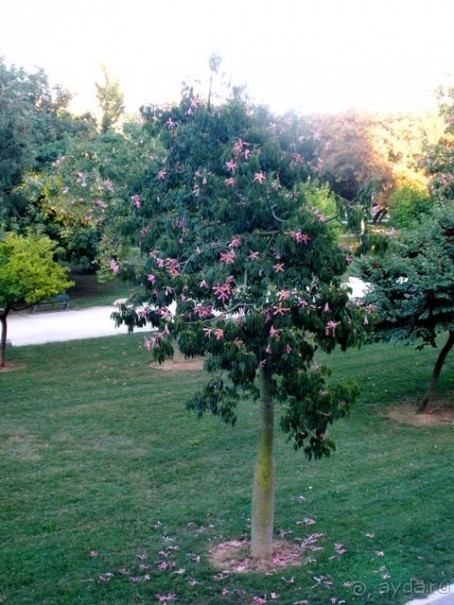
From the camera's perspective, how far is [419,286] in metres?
9.60

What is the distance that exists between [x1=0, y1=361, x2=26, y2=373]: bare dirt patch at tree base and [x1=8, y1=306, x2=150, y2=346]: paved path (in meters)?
2.03

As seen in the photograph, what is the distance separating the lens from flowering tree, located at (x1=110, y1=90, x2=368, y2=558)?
548 cm

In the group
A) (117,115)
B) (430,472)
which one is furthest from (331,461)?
(117,115)

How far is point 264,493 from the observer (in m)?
6.47

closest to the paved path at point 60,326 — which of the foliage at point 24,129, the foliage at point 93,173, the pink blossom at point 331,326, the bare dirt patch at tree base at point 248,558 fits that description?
the foliage at point 24,129

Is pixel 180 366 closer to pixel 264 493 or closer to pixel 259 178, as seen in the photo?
pixel 264 493

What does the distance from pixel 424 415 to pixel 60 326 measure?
11.6 metres

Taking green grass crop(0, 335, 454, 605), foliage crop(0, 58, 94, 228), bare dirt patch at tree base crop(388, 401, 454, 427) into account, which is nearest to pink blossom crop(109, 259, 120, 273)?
green grass crop(0, 335, 454, 605)

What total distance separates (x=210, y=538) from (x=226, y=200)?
3.13 metres

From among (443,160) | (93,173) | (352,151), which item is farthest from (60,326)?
(352,151)

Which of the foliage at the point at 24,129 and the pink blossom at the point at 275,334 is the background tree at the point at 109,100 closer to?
the foliage at the point at 24,129

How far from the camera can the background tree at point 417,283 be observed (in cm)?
968

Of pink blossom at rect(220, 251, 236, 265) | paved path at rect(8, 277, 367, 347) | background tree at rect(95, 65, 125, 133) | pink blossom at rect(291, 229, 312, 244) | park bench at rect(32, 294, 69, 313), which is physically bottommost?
paved path at rect(8, 277, 367, 347)

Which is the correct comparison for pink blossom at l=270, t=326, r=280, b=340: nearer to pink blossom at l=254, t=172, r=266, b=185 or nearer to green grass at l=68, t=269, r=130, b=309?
pink blossom at l=254, t=172, r=266, b=185
